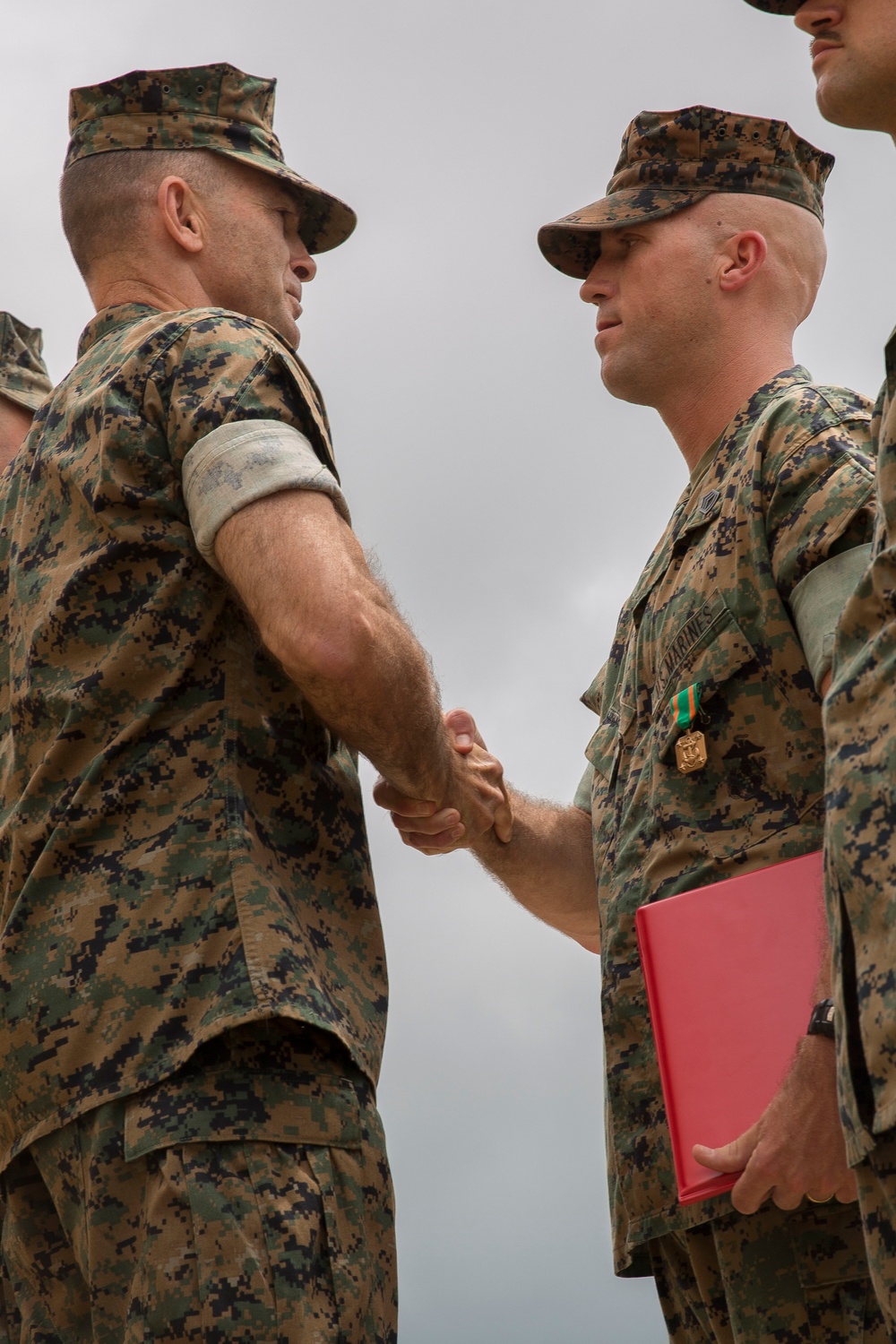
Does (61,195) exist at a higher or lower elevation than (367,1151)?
higher

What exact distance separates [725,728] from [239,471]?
1148 millimetres

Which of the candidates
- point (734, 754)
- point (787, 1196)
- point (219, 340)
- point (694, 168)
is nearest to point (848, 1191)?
point (787, 1196)

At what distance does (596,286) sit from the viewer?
468 cm

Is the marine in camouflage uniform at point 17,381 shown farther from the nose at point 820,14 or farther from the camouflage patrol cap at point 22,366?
the nose at point 820,14

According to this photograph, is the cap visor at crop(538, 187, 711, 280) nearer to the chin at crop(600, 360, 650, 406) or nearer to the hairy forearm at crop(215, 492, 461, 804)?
the chin at crop(600, 360, 650, 406)

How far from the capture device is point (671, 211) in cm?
457

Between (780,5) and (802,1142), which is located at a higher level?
(780,5)

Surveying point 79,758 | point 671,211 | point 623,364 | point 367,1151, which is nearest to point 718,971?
point 367,1151

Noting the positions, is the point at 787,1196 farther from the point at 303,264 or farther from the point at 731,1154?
the point at 303,264

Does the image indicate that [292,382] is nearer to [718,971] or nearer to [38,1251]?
[718,971]

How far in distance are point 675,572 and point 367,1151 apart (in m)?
1.55

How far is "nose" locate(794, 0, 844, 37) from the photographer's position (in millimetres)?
2977

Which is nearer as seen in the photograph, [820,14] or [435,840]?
[820,14]

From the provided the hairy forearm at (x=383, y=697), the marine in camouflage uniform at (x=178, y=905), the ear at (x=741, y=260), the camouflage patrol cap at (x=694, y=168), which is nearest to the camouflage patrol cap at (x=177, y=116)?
the marine in camouflage uniform at (x=178, y=905)
